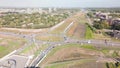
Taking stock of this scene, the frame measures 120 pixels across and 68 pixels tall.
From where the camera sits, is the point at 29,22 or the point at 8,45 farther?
the point at 29,22

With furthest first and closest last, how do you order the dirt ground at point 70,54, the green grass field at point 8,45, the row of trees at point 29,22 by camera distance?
the row of trees at point 29,22 → the green grass field at point 8,45 → the dirt ground at point 70,54

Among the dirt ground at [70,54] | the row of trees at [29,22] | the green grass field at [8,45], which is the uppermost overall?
the row of trees at [29,22]

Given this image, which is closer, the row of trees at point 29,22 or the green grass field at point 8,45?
the green grass field at point 8,45

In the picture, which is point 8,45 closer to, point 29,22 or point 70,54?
point 70,54

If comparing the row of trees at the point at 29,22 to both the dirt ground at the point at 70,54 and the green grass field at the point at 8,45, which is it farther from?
the dirt ground at the point at 70,54

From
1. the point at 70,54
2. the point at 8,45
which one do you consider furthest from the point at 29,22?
the point at 70,54

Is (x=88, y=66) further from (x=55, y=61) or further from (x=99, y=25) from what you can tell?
(x=99, y=25)

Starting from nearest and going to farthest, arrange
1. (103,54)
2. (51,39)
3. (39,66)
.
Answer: (39,66) → (103,54) → (51,39)

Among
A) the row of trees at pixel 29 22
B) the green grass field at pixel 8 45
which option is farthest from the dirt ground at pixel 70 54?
the row of trees at pixel 29 22

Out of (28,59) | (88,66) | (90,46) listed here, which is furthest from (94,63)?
(28,59)

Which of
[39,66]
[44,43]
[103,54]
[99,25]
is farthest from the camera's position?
[99,25]

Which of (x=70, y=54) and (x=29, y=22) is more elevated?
(x=29, y=22)
